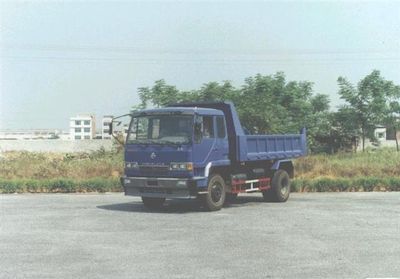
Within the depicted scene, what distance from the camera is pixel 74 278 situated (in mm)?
7270

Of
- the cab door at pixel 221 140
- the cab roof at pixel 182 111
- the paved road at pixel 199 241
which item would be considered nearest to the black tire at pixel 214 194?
the paved road at pixel 199 241

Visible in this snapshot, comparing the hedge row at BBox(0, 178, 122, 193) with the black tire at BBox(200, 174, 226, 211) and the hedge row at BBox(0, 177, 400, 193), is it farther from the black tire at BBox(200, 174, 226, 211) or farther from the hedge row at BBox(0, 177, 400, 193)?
the black tire at BBox(200, 174, 226, 211)

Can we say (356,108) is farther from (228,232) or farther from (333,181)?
(228,232)

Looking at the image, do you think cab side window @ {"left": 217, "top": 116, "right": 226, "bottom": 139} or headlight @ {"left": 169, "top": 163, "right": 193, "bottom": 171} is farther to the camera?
cab side window @ {"left": 217, "top": 116, "right": 226, "bottom": 139}

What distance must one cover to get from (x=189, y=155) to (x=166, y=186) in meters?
0.97

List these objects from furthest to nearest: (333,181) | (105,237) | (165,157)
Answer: (333,181), (165,157), (105,237)

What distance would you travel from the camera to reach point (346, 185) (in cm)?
2156

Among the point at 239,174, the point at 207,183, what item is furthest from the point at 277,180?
the point at 207,183

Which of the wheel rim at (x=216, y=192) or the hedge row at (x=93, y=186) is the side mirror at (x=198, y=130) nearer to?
the wheel rim at (x=216, y=192)

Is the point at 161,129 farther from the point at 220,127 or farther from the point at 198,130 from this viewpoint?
the point at 220,127

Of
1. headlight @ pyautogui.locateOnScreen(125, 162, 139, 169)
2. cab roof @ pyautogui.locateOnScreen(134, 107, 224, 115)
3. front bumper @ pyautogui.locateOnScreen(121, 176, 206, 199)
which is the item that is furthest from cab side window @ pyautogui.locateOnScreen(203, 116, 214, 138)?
headlight @ pyautogui.locateOnScreen(125, 162, 139, 169)

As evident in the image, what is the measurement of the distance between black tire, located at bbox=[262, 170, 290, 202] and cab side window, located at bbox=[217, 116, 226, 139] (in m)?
2.85

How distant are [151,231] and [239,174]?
16.7 feet

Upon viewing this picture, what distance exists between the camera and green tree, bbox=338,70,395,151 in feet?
149
